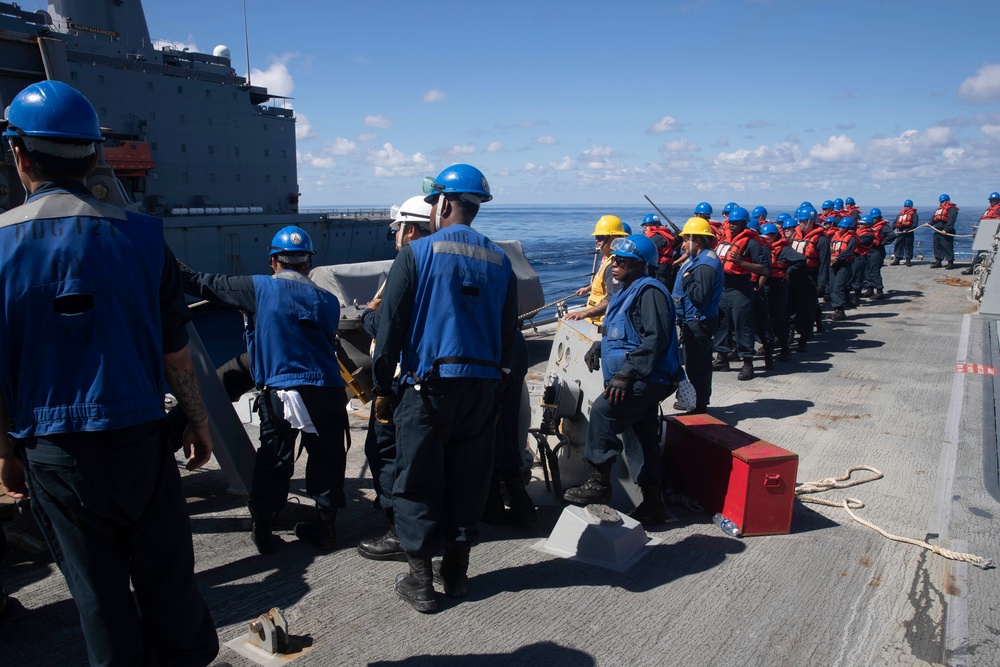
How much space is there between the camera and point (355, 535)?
156 inches

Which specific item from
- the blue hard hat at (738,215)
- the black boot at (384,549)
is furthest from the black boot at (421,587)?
the blue hard hat at (738,215)

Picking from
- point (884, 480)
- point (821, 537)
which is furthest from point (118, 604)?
point (884, 480)

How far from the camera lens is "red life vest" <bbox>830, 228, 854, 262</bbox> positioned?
13.2m

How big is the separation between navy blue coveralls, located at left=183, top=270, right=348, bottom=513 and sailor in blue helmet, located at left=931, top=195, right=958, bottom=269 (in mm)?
20875

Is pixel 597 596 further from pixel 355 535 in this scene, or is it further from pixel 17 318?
pixel 17 318

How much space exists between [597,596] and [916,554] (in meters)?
1.92

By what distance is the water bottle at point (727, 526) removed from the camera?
13.1ft

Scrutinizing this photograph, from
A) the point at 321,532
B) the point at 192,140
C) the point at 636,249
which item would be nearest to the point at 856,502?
the point at 636,249

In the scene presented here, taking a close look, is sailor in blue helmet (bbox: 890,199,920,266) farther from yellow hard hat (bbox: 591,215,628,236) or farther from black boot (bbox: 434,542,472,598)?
black boot (bbox: 434,542,472,598)

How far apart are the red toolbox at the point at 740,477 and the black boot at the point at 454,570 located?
1747 millimetres

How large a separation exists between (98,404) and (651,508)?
3165mm

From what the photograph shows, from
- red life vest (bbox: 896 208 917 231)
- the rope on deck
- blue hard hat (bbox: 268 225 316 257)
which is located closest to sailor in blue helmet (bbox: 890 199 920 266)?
red life vest (bbox: 896 208 917 231)

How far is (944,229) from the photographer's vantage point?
20031 mm

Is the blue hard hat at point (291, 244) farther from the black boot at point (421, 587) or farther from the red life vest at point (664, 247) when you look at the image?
the red life vest at point (664, 247)
